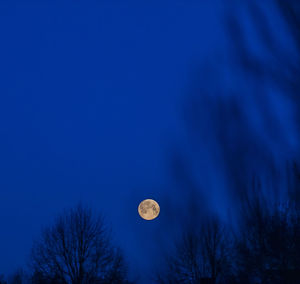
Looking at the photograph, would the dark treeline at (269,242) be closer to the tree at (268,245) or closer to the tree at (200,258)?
the tree at (268,245)

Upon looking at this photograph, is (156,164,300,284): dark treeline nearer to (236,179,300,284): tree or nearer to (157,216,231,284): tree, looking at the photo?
(236,179,300,284): tree

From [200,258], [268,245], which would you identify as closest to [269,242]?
[268,245]

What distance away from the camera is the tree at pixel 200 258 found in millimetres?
37188

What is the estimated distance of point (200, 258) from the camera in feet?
125

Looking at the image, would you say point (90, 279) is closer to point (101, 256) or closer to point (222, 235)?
point (101, 256)

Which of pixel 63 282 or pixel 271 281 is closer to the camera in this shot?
pixel 271 281

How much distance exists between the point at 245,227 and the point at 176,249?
18.5m

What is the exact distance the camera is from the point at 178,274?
37938 mm

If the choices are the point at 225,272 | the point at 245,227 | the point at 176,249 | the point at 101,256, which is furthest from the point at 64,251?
the point at 245,227

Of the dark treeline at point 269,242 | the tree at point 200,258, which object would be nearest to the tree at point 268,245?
the dark treeline at point 269,242

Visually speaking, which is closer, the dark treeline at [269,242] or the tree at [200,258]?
the dark treeline at [269,242]

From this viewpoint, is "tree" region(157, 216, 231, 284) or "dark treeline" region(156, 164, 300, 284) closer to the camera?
"dark treeline" region(156, 164, 300, 284)

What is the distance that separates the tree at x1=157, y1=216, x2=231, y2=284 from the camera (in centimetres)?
3719

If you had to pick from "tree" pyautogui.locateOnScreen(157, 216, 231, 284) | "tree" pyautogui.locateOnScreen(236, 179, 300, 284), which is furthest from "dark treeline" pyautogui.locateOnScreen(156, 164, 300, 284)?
"tree" pyautogui.locateOnScreen(157, 216, 231, 284)
